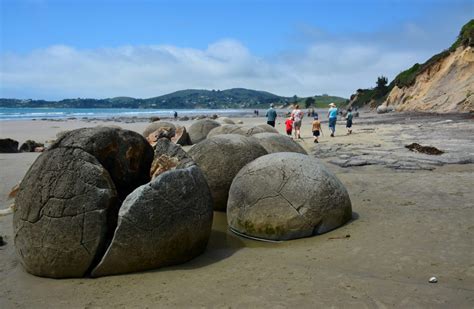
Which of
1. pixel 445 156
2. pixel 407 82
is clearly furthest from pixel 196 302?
pixel 407 82

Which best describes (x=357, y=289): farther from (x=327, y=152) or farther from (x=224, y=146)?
(x=327, y=152)

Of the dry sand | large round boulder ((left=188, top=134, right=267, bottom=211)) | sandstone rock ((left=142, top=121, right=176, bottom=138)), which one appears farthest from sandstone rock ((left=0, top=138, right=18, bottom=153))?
large round boulder ((left=188, top=134, right=267, bottom=211))

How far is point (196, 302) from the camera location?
3.72 m

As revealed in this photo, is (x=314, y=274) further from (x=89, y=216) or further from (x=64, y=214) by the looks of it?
(x=64, y=214)

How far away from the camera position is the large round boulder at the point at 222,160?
6.80 meters

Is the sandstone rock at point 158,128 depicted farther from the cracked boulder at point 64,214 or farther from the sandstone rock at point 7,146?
the cracked boulder at point 64,214

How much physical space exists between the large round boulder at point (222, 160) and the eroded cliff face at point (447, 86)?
2578 cm

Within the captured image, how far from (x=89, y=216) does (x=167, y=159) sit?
137cm

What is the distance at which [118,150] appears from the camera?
522 cm

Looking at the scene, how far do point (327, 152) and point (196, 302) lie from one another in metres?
9.84

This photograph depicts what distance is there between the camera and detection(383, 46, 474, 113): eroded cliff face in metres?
30.2

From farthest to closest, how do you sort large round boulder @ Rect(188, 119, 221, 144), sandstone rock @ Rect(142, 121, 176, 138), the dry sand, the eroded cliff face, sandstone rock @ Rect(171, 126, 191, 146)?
the eroded cliff face
large round boulder @ Rect(188, 119, 221, 144)
sandstone rock @ Rect(142, 121, 176, 138)
sandstone rock @ Rect(171, 126, 191, 146)
the dry sand

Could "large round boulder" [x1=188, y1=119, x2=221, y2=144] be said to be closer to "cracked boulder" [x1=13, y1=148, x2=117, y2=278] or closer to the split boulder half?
the split boulder half

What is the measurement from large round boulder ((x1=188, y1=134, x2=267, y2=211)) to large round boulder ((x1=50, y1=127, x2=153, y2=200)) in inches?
51.9
